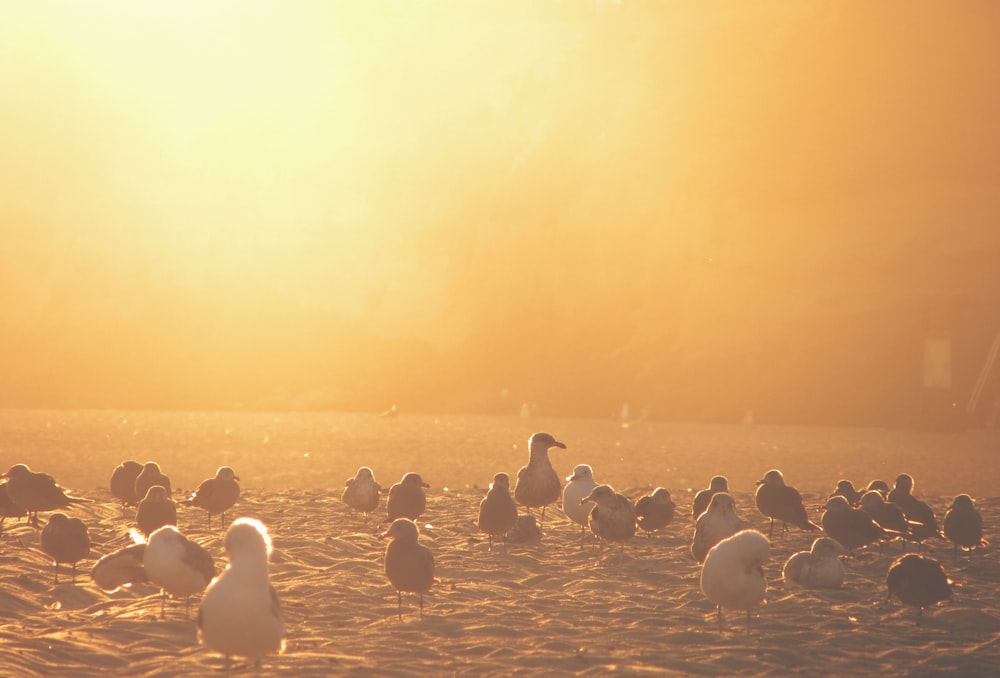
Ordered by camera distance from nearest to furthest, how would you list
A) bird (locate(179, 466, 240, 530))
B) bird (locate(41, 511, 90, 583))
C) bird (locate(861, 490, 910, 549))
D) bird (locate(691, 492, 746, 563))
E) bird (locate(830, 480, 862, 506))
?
bird (locate(41, 511, 90, 583)), bird (locate(691, 492, 746, 563)), bird (locate(861, 490, 910, 549)), bird (locate(179, 466, 240, 530)), bird (locate(830, 480, 862, 506))

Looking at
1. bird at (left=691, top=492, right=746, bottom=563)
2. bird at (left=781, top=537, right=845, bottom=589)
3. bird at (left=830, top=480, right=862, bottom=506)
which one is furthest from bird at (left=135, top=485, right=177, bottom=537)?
bird at (left=830, top=480, right=862, bottom=506)

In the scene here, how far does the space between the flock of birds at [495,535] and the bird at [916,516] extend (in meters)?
0.02

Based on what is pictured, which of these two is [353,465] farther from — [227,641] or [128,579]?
[227,641]

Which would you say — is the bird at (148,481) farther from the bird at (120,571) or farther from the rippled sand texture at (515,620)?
the bird at (120,571)

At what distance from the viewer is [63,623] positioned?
11.2m

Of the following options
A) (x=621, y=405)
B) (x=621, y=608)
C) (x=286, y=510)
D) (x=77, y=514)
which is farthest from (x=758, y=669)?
(x=621, y=405)

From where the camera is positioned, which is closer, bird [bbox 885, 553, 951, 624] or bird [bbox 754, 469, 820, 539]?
bird [bbox 885, 553, 951, 624]

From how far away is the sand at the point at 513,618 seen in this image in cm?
999

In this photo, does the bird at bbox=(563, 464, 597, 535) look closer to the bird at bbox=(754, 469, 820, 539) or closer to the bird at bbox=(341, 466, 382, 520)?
the bird at bbox=(754, 469, 820, 539)

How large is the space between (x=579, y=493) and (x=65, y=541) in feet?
25.8

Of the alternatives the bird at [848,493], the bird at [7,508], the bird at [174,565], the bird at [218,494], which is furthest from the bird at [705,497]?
the bird at [7,508]

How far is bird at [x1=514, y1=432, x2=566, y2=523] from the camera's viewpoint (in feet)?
61.1

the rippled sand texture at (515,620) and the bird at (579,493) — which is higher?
the bird at (579,493)

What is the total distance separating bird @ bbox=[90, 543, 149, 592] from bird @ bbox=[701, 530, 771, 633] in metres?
6.50
